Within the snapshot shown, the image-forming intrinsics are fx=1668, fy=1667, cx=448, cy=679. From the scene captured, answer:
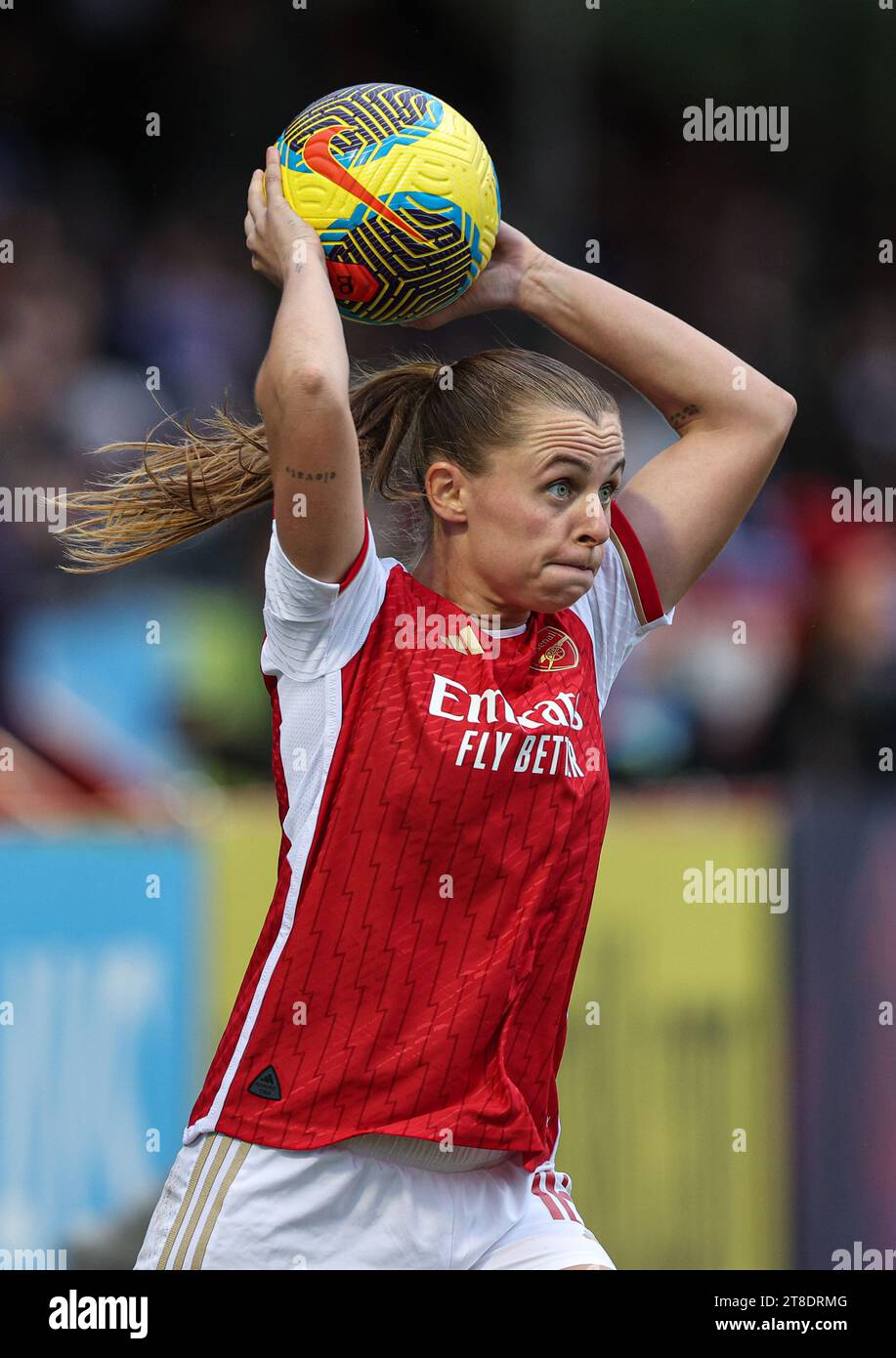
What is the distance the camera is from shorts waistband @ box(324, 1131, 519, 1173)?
2.58m

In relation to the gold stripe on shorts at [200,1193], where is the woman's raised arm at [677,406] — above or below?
above

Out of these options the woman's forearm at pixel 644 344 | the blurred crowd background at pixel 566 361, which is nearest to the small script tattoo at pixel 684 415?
the woman's forearm at pixel 644 344

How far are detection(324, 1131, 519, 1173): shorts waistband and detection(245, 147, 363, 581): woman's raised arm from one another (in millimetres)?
872

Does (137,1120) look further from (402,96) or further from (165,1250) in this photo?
(402,96)

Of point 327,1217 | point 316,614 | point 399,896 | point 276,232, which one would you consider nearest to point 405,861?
point 399,896

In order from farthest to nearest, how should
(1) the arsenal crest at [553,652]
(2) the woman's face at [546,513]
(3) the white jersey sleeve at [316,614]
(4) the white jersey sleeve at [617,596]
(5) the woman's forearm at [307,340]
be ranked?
(4) the white jersey sleeve at [617,596] < (1) the arsenal crest at [553,652] < (2) the woman's face at [546,513] < (3) the white jersey sleeve at [316,614] < (5) the woman's forearm at [307,340]

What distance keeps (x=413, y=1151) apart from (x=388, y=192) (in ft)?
4.94

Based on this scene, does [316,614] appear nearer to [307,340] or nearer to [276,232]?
[307,340]

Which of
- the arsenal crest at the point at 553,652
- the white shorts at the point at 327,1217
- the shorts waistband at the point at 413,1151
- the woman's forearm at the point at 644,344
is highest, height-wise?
the woman's forearm at the point at 644,344

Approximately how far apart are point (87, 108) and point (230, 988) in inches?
151

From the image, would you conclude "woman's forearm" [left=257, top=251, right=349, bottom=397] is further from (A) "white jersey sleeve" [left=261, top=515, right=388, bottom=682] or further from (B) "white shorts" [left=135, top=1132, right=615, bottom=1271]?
(B) "white shorts" [left=135, top=1132, right=615, bottom=1271]

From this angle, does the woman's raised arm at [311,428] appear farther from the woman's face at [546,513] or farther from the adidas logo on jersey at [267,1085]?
the adidas logo on jersey at [267,1085]

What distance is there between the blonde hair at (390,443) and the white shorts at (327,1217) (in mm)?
1084

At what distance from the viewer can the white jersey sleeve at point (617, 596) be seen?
298 cm
